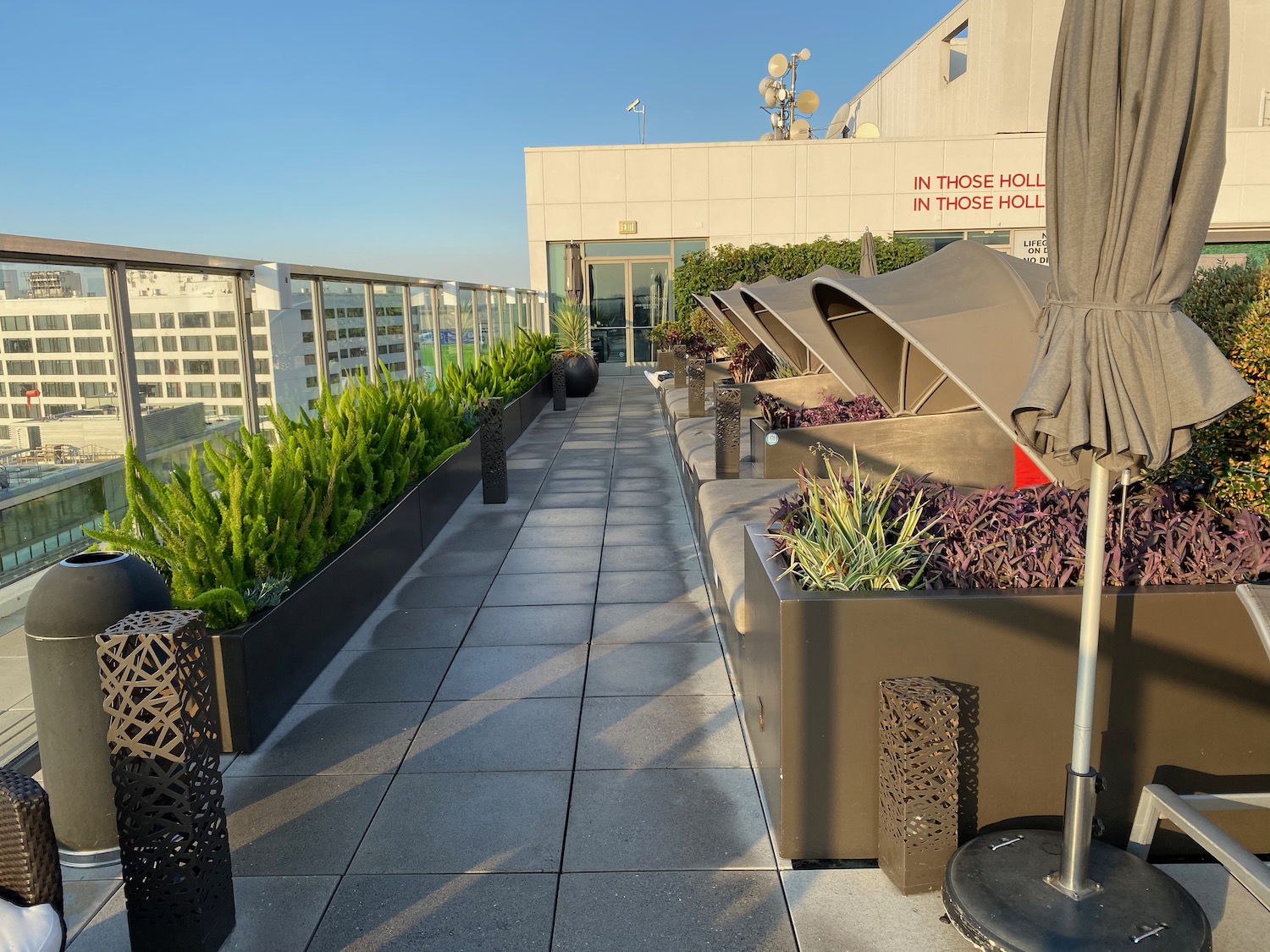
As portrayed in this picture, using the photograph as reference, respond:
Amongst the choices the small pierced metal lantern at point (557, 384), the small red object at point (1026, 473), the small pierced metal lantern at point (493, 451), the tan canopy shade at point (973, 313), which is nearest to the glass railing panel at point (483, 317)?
the small pierced metal lantern at point (557, 384)

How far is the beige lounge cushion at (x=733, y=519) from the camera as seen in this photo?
4.38 m

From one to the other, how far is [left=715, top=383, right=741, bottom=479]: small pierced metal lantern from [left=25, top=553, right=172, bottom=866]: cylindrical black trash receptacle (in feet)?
15.0

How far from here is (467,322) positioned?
1381 centimetres

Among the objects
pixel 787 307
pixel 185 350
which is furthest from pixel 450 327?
pixel 185 350

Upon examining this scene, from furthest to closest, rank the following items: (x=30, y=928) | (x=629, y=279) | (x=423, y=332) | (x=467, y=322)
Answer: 1. (x=629, y=279)
2. (x=467, y=322)
3. (x=423, y=332)
4. (x=30, y=928)

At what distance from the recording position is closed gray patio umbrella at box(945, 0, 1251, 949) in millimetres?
2229

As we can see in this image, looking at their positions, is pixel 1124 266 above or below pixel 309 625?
above

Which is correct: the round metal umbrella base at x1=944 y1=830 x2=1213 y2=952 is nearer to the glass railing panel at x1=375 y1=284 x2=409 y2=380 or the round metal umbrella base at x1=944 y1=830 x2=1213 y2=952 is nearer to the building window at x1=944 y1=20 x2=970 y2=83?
the glass railing panel at x1=375 y1=284 x2=409 y2=380

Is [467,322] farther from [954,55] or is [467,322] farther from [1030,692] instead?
[954,55]

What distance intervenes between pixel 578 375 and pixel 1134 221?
640 inches

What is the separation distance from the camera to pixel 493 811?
11.0ft

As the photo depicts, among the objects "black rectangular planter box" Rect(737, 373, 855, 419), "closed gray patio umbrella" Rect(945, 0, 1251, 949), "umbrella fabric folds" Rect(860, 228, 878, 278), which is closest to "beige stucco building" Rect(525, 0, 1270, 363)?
"umbrella fabric folds" Rect(860, 228, 878, 278)

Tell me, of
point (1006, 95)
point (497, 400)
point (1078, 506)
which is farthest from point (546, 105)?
point (1078, 506)

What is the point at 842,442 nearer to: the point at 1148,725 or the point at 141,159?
the point at 1148,725
